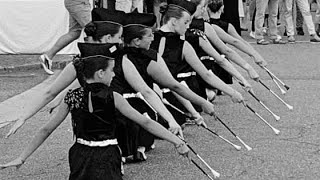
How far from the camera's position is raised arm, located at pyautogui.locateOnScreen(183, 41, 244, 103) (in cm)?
660

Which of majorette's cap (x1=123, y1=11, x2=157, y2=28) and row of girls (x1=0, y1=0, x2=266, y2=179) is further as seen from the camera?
majorette's cap (x1=123, y1=11, x2=157, y2=28)

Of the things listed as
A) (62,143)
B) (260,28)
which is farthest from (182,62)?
(260,28)

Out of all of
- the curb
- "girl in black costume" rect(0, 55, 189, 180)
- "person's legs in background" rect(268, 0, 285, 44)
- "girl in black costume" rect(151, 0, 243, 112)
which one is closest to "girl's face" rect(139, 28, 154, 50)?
"girl in black costume" rect(151, 0, 243, 112)

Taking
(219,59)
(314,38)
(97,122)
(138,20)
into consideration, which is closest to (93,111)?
(97,122)

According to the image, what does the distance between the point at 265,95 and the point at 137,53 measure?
13.6 ft

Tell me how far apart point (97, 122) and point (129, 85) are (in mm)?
1143

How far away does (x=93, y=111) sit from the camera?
496cm

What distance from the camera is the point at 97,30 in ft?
19.1

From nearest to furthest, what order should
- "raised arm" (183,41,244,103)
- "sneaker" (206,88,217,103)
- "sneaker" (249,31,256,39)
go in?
"raised arm" (183,41,244,103) → "sneaker" (206,88,217,103) → "sneaker" (249,31,256,39)

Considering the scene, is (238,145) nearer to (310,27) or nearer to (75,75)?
(75,75)

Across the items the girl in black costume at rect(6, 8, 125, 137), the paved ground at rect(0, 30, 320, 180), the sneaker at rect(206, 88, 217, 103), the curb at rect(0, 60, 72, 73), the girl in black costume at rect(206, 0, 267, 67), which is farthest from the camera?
the curb at rect(0, 60, 72, 73)

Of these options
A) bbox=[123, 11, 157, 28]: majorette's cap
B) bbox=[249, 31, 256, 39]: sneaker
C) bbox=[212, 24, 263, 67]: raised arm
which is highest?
bbox=[123, 11, 157, 28]: majorette's cap

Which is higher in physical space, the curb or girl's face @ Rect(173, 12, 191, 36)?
girl's face @ Rect(173, 12, 191, 36)

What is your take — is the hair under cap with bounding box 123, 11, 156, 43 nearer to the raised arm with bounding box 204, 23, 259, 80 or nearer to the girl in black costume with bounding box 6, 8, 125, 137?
the girl in black costume with bounding box 6, 8, 125, 137
